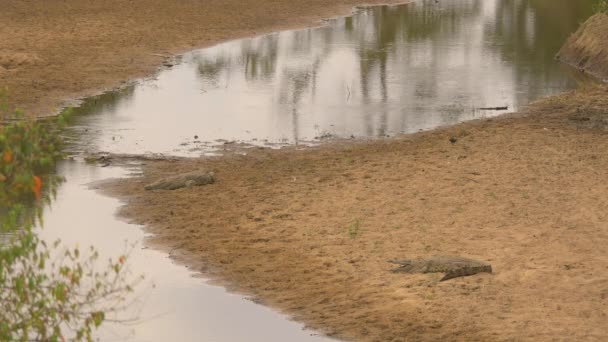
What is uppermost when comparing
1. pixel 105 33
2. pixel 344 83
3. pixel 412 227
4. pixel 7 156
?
pixel 7 156

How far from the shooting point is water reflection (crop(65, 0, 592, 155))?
21.9 m

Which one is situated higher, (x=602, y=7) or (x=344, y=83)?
(x=602, y=7)

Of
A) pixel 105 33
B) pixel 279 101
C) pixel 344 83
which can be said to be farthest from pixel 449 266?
pixel 105 33

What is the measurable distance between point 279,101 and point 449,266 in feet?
39.7

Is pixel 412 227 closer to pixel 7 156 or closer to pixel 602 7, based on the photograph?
pixel 7 156

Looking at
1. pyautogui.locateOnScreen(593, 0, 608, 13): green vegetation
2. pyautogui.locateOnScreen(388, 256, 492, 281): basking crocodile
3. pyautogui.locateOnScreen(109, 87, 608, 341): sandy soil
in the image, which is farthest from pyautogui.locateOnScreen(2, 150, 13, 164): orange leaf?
pyautogui.locateOnScreen(593, 0, 608, 13): green vegetation

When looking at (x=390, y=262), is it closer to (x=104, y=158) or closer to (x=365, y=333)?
(x=365, y=333)

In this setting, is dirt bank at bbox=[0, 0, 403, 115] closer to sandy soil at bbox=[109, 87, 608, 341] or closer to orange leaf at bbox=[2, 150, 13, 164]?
sandy soil at bbox=[109, 87, 608, 341]

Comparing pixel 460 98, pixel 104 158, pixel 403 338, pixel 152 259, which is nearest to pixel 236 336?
pixel 403 338

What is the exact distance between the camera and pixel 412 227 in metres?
15.1

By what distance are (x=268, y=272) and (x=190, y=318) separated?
151 cm

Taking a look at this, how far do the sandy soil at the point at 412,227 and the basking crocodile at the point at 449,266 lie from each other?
120mm

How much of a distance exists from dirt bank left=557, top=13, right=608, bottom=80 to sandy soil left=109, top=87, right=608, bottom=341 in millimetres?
7482

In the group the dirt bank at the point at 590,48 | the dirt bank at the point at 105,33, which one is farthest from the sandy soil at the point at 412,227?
the dirt bank at the point at 590,48
